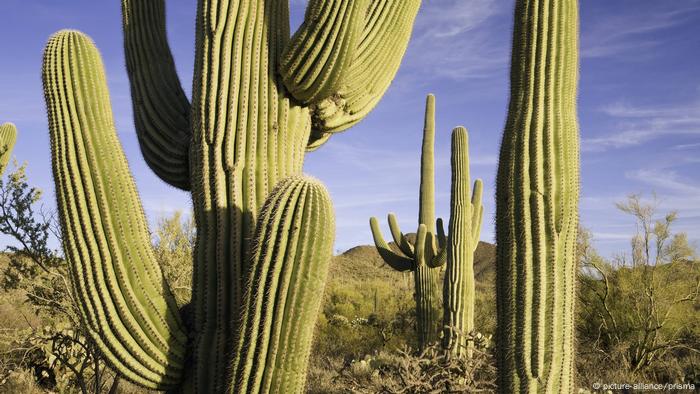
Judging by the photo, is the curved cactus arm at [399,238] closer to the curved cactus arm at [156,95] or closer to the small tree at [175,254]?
the small tree at [175,254]

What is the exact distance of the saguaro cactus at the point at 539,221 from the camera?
3.88 m

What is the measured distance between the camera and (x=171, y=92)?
15.3 ft

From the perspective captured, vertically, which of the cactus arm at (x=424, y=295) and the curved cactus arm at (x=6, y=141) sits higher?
the curved cactus arm at (x=6, y=141)

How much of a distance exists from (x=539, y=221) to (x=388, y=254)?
7.67m

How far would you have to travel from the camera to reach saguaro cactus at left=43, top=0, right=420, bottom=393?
3.41m

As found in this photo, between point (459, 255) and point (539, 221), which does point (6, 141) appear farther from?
point (539, 221)

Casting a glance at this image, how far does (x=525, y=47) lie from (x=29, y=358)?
323 inches

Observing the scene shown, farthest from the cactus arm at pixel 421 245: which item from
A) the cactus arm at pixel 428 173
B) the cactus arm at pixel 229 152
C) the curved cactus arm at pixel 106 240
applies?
the curved cactus arm at pixel 106 240

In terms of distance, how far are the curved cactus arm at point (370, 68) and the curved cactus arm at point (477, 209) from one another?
637 cm

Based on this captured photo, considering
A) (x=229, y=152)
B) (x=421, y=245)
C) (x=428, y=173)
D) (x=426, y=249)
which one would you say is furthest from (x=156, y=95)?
(x=428, y=173)

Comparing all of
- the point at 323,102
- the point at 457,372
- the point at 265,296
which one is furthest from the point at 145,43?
the point at 457,372

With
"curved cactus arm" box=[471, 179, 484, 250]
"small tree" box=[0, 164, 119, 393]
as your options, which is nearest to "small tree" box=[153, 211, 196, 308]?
"small tree" box=[0, 164, 119, 393]

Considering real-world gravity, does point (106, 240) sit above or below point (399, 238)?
below

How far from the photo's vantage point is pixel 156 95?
462cm
